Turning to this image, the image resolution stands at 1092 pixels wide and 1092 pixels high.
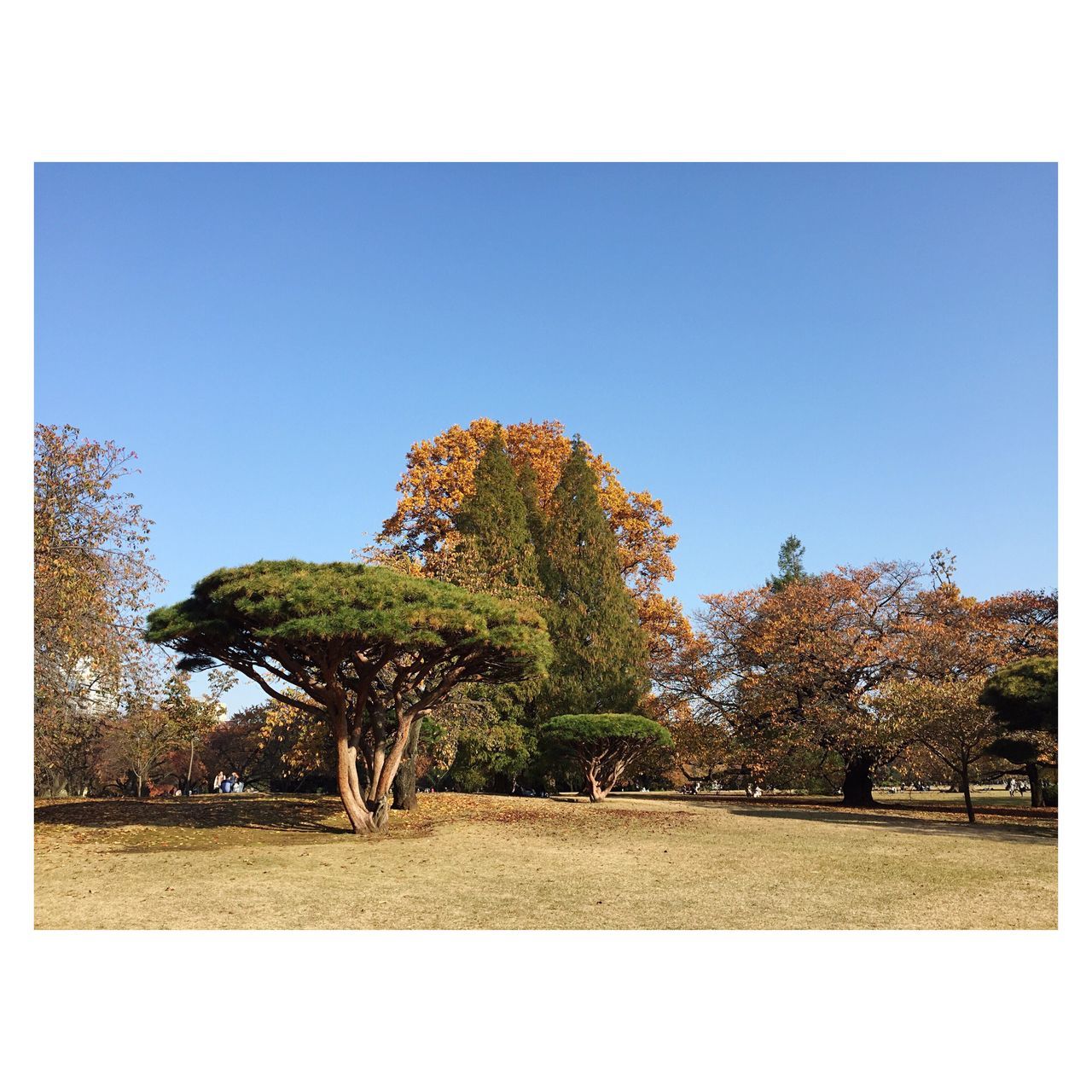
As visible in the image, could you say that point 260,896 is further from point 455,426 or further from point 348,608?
point 455,426

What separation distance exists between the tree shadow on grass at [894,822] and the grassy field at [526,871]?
0.12 meters

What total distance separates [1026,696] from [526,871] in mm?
9574

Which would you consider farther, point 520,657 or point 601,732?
point 601,732

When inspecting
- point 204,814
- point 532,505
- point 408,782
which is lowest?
point 408,782

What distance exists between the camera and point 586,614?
24.6 meters

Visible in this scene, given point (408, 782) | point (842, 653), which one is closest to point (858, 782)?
point (842, 653)

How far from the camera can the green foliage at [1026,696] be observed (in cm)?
1410

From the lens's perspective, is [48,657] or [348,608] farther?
[48,657]

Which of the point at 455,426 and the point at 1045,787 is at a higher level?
the point at 455,426

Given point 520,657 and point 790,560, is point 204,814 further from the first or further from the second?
point 790,560

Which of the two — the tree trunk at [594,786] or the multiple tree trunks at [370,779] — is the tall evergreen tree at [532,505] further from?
the multiple tree trunks at [370,779]
